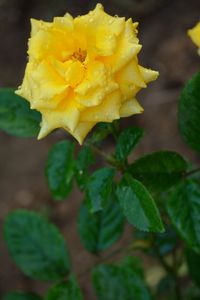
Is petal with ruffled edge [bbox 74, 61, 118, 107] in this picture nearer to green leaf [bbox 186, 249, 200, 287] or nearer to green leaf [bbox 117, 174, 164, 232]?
green leaf [bbox 117, 174, 164, 232]

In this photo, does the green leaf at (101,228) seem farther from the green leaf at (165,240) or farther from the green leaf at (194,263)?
the green leaf at (194,263)

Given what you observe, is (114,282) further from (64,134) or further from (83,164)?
(64,134)

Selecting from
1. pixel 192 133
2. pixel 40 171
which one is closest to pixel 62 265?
pixel 192 133

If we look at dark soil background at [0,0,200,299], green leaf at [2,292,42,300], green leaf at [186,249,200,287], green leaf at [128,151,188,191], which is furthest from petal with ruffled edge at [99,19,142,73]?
dark soil background at [0,0,200,299]

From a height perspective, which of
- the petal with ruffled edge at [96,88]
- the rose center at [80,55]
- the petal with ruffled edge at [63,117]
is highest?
the rose center at [80,55]

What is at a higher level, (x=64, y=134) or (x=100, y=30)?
(x=100, y=30)

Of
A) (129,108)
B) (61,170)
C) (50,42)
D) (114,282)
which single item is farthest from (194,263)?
(50,42)

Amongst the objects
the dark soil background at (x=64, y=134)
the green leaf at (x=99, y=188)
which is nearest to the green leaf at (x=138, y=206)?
the green leaf at (x=99, y=188)
